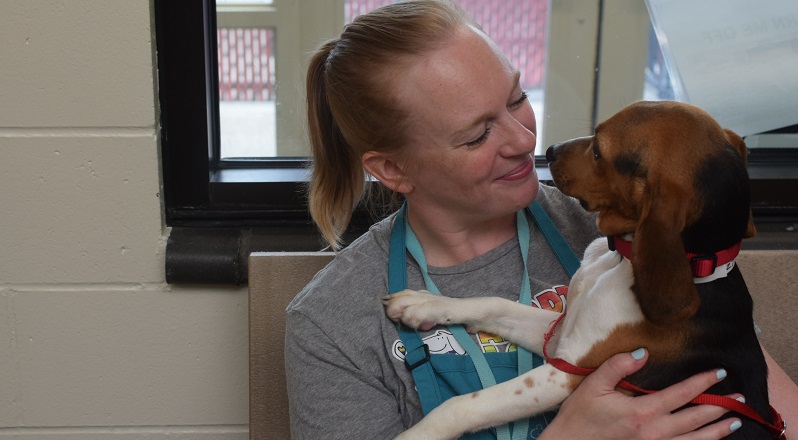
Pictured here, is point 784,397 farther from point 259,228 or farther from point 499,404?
point 259,228

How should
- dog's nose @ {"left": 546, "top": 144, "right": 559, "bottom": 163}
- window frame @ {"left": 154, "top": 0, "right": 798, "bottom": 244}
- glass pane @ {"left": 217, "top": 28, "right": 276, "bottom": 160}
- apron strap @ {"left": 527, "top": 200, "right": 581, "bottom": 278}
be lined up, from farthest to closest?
glass pane @ {"left": 217, "top": 28, "right": 276, "bottom": 160} < window frame @ {"left": 154, "top": 0, "right": 798, "bottom": 244} < apron strap @ {"left": 527, "top": 200, "right": 581, "bottom": 278} < dog's nose @ {"left": 546, "top": 144, "right": 559, "bottom": 163}

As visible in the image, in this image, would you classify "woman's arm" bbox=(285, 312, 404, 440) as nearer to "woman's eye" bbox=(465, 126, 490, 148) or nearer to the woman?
the woman

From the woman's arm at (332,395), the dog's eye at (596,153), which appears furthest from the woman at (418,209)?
the dog's eye at (596,153)

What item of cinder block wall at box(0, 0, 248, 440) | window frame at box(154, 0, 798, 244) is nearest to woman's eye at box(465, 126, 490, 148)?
window frame at box(154, 0, 798, 244)

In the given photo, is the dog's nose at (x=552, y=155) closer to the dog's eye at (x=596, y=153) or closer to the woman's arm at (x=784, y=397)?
the dog's eye at (x=596, y=153)

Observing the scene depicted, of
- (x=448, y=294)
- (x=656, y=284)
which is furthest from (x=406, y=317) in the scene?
→ (x=656, y=284)

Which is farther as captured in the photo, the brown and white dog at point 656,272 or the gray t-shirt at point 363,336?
the gray t-shirt at point 363,336

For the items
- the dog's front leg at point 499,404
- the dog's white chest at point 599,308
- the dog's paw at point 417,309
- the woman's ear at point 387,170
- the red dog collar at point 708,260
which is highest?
the woman's ear at point 387,170

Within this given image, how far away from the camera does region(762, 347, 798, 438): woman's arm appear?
1.53 meters

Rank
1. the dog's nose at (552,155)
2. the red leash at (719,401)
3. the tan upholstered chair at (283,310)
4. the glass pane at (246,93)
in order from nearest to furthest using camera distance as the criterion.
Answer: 1. the red leash at (719,401)
2. the dog's nose at (552,155)
3. the tan upholstered chair at (283,310)
4. the glass pane at (246,93)

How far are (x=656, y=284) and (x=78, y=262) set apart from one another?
1.34 metres

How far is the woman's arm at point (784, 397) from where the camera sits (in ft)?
5.02

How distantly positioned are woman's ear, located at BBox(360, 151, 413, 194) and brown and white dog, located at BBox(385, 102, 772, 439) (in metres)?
0.29

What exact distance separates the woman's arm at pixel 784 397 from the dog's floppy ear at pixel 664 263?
0.42m
